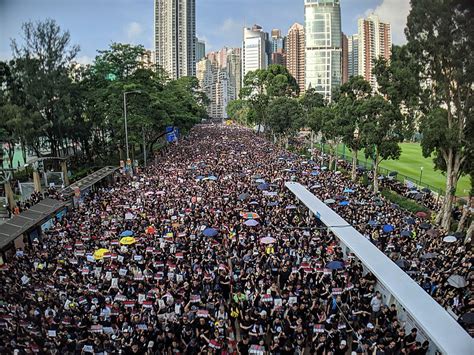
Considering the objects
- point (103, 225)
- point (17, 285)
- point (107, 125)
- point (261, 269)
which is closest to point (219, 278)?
point (261, 269)

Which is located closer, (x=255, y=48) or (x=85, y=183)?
(x=85, y=183)

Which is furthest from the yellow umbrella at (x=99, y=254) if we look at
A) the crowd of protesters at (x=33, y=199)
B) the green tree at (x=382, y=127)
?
the green tree at (x=382, y=127)

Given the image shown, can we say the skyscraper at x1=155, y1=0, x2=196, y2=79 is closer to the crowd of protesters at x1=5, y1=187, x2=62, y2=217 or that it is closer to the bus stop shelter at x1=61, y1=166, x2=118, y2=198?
the bus stop shelter at x1=61, y1=166, x2=118, y2=198

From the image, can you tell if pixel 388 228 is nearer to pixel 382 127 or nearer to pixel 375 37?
pixel 382 127

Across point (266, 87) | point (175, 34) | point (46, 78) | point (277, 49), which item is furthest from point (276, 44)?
point (46, 78)

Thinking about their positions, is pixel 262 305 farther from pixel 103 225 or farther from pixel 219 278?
pixel 103 225

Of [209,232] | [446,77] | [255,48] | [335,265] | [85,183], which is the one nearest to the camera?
[335,265]

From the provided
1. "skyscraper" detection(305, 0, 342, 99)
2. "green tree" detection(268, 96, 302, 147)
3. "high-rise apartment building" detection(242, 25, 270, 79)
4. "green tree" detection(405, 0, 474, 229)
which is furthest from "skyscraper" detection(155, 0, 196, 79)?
"green tree" detection(405, 0, 474, 229)
